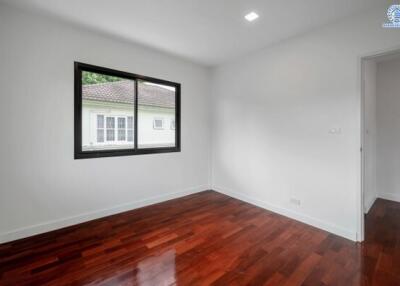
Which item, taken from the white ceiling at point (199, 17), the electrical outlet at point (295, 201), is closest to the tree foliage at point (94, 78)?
the white ceiling at point (199, 17)

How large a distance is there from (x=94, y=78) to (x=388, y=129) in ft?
17.5

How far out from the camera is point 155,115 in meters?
3.68

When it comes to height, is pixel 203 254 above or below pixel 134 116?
below

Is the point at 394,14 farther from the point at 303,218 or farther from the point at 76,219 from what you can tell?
the point at 76,219

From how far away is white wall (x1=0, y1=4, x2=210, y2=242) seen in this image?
2.33 m

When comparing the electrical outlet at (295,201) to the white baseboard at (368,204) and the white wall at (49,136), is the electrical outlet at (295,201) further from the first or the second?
the white wall at (49,136)

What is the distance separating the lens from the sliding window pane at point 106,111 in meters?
2.91

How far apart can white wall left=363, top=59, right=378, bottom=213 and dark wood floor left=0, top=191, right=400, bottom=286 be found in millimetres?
492

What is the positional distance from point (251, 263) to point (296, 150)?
1.76 meters

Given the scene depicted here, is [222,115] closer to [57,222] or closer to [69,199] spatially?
[69,199]

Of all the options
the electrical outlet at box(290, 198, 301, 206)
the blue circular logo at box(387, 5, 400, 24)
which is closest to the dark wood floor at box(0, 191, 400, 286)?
the electrical outlet at box(290, 198, 301, 206)

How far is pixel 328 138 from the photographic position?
2.65m

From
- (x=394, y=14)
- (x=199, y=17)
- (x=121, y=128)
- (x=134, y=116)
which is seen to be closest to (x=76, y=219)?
(x=121, y=128)

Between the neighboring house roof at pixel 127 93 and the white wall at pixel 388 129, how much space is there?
4.09 m
